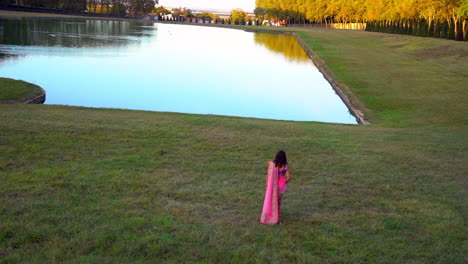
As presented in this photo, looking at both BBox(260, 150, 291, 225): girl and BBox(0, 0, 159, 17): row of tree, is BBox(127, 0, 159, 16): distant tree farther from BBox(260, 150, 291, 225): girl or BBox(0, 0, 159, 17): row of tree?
BBox(260, 150, 291, 225): girl

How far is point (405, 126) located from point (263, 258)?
39.0 feet

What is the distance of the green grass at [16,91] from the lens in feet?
54.6

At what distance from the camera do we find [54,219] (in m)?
5.99

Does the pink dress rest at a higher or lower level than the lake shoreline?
higher

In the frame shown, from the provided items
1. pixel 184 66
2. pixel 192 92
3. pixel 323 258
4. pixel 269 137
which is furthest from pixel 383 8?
pixel 323 258

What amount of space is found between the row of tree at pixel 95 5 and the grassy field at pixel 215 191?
9177 cm

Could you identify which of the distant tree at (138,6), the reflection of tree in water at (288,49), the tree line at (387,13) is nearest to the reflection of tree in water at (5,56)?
the reflection of tree in water at (288,49)

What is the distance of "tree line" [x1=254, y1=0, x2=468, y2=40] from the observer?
52125 mm

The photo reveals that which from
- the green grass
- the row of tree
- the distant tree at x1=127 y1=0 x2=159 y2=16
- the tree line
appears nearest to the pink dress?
the green grass

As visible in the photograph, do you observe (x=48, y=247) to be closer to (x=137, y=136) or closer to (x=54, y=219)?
(x=54, y=219)

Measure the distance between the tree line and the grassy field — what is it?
37301mm

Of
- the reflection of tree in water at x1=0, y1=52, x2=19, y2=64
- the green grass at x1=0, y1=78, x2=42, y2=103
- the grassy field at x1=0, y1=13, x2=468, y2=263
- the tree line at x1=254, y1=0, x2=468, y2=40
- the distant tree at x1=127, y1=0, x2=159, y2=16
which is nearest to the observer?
the grassy field at x1=0, y1=13, x2=468, y2=263

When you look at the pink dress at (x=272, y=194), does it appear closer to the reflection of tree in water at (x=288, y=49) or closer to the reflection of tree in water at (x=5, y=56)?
the reflection of tree in water at (x=5, y=56)

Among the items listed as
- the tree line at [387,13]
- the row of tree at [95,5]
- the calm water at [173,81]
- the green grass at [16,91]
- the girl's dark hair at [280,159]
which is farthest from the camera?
the row of tree at [95,5]
